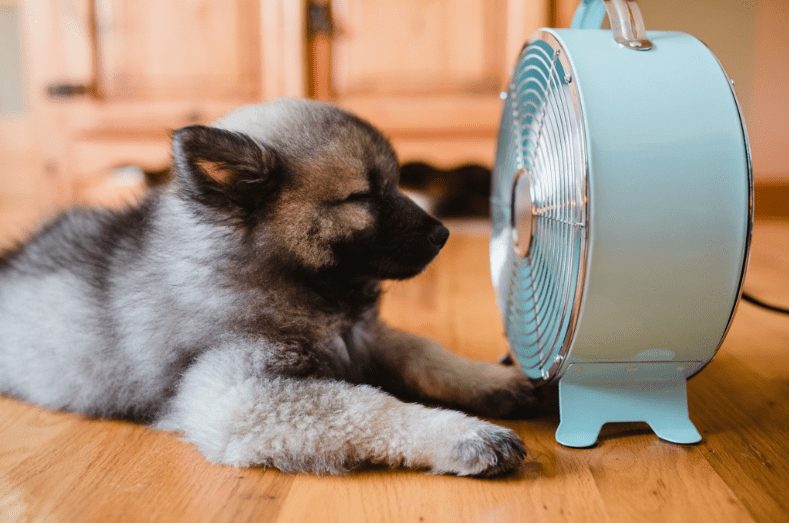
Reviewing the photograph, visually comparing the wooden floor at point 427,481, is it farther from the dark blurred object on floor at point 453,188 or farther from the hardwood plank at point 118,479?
the dark blurred object on floor at point 453,188

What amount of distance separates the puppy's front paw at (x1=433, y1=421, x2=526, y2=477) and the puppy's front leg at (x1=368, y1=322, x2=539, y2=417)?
0.23 meters

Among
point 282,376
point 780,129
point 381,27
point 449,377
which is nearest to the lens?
point 282,376

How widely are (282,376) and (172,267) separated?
0.95 feet

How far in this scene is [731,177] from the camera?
0.93m

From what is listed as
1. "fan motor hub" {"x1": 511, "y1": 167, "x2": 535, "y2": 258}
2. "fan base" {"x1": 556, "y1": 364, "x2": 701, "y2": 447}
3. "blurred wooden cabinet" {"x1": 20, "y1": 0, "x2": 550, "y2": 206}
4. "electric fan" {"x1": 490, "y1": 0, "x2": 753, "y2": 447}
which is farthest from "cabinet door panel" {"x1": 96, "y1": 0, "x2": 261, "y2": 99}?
"fan base" {"x1": 556, "y1": 364, "x2": 701, "y2": 447}

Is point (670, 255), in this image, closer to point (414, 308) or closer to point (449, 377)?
point (449, 377)

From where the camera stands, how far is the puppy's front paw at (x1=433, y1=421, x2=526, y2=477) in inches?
36.7

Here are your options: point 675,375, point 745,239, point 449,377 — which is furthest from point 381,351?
point 745,239

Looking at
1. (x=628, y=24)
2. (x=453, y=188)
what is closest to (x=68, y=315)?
(x=628, y=24)

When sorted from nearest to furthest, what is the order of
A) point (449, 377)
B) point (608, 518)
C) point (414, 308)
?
point (608, 518), point (449, 377), point (414, 308)

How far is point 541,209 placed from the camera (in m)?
1.14

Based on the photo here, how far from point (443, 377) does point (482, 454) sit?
31 centimetres

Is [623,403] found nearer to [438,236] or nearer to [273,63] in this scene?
[438,236]

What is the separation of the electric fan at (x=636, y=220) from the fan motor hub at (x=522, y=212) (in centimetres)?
7
